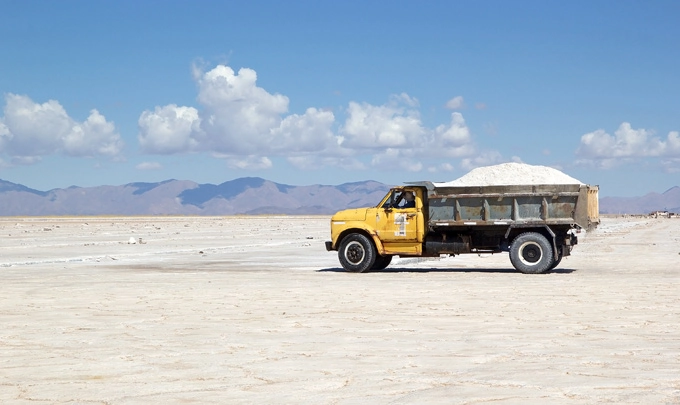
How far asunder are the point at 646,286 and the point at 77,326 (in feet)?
37.9

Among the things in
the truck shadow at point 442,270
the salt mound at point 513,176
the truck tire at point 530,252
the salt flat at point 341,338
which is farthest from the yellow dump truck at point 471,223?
the salt mound at point 513,176

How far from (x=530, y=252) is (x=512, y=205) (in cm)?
129

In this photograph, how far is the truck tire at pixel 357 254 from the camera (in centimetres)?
2591

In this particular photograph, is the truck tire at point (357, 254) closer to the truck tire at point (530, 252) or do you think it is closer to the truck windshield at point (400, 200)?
the truck windshield at point (400, 200)

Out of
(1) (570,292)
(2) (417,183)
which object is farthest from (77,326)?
(2) (417,183)

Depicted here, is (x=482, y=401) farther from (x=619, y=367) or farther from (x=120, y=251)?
(x=120, y=251)

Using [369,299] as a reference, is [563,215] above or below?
above

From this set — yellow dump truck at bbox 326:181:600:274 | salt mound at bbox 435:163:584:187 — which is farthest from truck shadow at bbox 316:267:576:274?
salt mound at bbox 435:163:584:187

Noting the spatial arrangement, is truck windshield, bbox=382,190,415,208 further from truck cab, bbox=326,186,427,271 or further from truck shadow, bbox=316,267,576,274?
truck shadow, bbox=316,267,576,274

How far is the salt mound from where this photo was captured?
148ft

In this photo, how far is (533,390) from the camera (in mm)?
8656

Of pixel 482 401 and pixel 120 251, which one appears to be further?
pixel 120 251

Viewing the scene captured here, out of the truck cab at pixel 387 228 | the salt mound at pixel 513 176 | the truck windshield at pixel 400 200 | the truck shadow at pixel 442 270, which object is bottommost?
the truck shadow at pixel 442 270

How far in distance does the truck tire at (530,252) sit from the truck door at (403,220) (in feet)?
8.31
